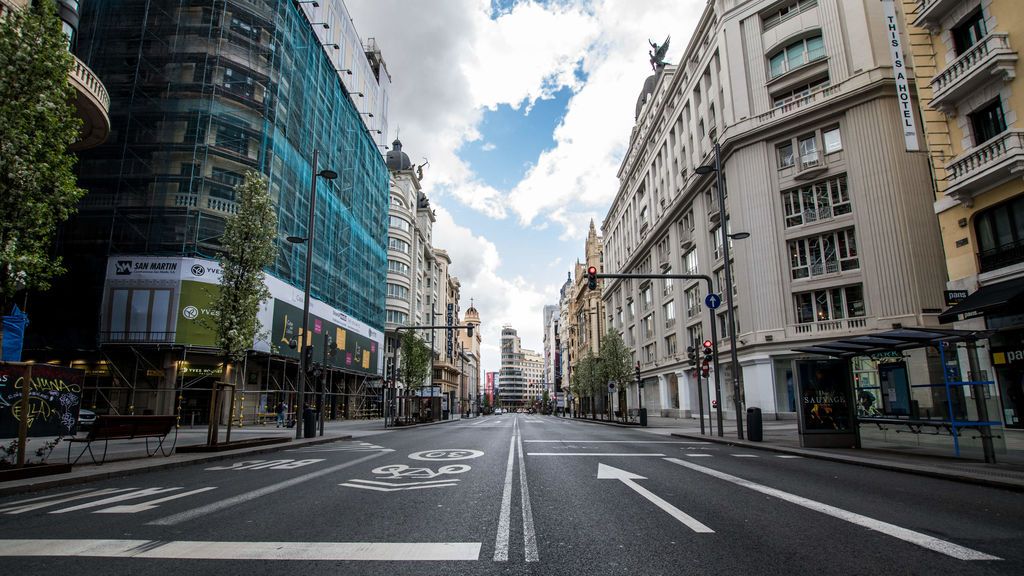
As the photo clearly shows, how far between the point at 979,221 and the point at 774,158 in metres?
15.6

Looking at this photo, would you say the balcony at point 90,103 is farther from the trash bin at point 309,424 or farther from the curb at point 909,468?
the curb at point 909,468

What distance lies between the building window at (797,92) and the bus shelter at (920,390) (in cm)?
2083

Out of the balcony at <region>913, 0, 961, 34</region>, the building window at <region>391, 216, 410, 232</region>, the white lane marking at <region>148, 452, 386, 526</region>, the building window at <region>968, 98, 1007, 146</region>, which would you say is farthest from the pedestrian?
the building window at <region>391, 216, 410, 232</region>

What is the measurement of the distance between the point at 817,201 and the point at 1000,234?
14091mm

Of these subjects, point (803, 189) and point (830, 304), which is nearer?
point (830, 304)

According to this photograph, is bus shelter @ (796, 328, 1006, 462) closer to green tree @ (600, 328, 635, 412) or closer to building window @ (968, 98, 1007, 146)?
building window @ (968, 98, 1007, 146)

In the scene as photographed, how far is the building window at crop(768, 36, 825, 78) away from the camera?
100ft

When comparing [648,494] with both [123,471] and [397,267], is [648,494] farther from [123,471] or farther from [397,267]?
[397,267]

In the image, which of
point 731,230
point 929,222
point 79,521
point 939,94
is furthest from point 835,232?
point 79,521

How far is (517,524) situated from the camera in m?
5.36

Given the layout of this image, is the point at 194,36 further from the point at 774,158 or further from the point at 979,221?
the point at 979,221

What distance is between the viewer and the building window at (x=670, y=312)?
44.4 metres

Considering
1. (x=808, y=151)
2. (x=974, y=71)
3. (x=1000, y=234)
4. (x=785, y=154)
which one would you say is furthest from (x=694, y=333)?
(x=974, y=71)

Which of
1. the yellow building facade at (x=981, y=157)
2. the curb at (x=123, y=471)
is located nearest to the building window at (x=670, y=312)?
the yellow building facade at (x=981, y=157)
